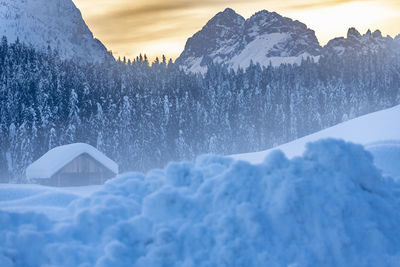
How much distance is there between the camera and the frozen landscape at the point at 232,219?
6.56m

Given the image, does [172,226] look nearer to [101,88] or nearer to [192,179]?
[192,179]

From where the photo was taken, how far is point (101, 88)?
6481cm

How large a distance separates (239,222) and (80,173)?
37.6m

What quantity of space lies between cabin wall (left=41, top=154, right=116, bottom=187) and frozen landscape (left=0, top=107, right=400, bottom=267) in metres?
35.4

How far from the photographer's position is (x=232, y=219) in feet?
22.2

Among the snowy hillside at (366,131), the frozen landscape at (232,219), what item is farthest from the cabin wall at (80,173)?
the frozen landscape at (232,219)

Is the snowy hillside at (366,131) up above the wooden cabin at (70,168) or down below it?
above

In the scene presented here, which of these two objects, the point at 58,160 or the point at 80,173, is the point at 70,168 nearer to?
the point at 80,173

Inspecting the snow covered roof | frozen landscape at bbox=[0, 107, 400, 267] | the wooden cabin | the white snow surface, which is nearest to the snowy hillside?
the white snow surface

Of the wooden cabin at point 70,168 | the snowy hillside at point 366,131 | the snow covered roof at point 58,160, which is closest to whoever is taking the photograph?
the snowy hillside at point 366,131

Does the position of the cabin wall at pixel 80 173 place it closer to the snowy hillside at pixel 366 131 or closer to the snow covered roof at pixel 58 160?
the snow covered roof at pixel 58 160

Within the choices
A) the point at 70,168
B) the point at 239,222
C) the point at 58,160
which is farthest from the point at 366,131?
the point at 58,160

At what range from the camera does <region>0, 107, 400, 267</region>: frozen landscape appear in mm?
6559

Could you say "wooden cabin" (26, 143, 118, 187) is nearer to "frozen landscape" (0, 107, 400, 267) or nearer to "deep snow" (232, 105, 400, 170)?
"deep snow" (232, 105, 400, 170)
